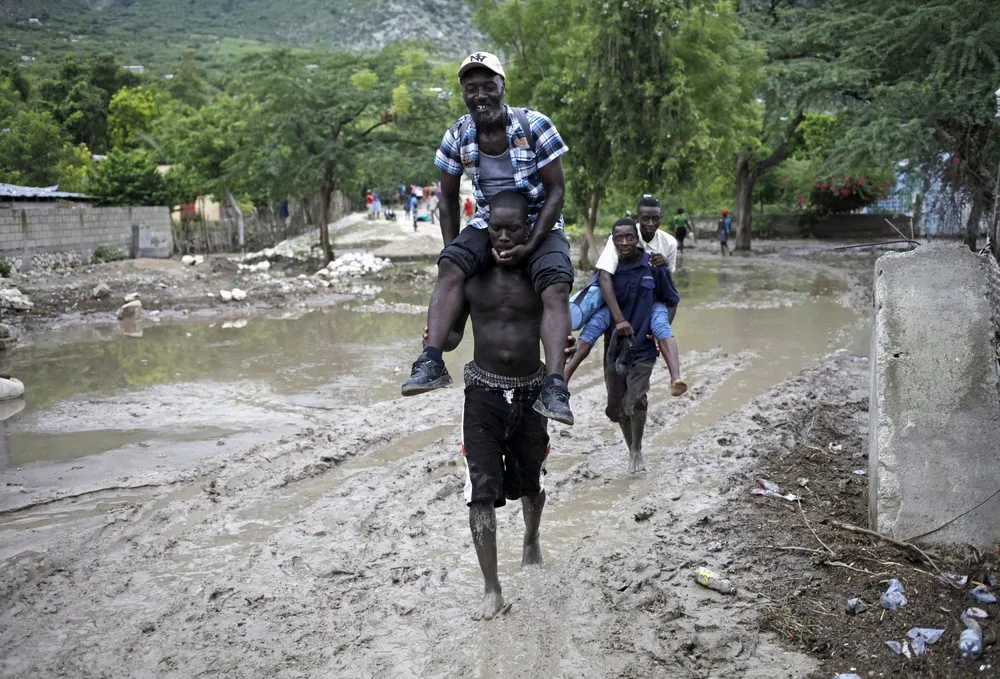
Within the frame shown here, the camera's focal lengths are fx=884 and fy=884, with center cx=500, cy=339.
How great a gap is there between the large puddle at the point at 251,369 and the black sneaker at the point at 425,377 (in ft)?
11.8

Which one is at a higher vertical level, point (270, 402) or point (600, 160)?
point (600, 160)

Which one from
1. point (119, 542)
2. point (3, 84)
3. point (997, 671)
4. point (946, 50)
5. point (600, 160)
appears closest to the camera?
point (997, 671)

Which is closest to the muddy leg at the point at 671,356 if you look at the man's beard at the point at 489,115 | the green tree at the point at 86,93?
the man's beard at the point at 489,115

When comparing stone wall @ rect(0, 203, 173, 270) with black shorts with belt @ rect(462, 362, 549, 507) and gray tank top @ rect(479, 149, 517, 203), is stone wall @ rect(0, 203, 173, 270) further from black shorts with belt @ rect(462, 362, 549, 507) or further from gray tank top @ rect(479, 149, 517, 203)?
black shorts with belt @ rect(462, 362, 549, 507)

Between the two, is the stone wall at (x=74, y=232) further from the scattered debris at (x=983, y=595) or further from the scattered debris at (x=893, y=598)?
the scattered debris at (x=983, y=595)

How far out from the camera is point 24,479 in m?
6.62

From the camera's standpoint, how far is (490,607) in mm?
4281

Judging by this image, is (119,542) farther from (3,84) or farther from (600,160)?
(3,84)

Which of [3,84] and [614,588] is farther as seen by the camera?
[3,84]

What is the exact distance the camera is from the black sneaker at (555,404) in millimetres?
4012

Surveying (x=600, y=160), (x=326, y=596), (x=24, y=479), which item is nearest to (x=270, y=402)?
(x=24, y=479)

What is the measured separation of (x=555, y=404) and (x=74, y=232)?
2096cm

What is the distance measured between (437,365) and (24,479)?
162 inches

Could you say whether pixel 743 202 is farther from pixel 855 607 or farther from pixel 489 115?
→ pixel 855 607
